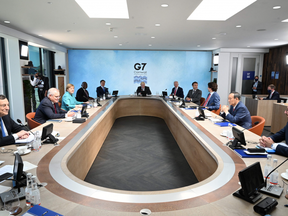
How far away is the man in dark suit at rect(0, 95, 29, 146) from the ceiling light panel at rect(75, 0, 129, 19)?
2683 millimetres

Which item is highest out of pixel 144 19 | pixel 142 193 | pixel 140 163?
pixel 144 19

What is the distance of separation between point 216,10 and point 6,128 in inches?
183

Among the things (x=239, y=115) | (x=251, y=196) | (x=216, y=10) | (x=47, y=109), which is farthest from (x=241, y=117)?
(x=47, y=109)

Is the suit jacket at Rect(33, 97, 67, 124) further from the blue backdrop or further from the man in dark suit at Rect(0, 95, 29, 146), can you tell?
the blue backdrop

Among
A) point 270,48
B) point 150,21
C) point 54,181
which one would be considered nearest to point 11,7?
point 150,21

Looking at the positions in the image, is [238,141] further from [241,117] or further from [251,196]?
[241,117]

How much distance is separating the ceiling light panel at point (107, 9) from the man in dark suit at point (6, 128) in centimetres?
268

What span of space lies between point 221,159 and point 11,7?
446 centimetres

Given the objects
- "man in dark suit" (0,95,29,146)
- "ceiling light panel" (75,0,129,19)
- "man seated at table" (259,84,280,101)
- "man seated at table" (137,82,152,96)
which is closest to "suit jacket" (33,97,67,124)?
"man in dark suit" (0,95,29,146)

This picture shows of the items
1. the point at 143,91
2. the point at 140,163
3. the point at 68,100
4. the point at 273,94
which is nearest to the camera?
the point at 140,163

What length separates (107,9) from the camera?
185 inches

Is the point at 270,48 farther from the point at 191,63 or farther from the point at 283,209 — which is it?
the point at 283,209

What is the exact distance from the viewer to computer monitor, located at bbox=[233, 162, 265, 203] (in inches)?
56.1

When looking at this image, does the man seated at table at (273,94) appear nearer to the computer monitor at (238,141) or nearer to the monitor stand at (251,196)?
the computer monitor at (238,141)
